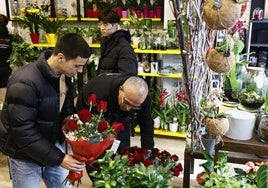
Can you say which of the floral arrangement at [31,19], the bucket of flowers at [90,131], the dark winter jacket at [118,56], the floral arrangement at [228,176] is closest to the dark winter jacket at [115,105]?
the bucket of flowers at [90,131]

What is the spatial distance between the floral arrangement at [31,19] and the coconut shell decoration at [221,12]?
385 centimetres

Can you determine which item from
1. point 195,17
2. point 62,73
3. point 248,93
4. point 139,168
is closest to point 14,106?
point 62,73

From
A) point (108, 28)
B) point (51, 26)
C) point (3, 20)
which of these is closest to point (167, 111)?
point (108, 28)

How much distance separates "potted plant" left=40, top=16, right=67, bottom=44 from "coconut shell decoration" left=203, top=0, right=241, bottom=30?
3699mm

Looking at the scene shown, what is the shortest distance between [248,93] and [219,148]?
529 millimetres

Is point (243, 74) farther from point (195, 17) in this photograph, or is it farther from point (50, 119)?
point (50, 119)

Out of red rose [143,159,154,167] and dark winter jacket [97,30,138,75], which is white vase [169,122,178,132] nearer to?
dark winter jacket [97,30,138,75]

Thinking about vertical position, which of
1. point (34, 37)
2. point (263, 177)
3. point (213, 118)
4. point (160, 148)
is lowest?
point (160, 148)

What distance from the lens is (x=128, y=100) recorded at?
5.76 feet

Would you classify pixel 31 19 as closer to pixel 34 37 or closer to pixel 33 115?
pixel 34 37

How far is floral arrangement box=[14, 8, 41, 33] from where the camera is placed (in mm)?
4496

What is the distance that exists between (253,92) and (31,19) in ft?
11.6

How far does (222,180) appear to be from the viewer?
4.25ft

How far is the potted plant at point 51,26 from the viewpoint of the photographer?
14.7ft
